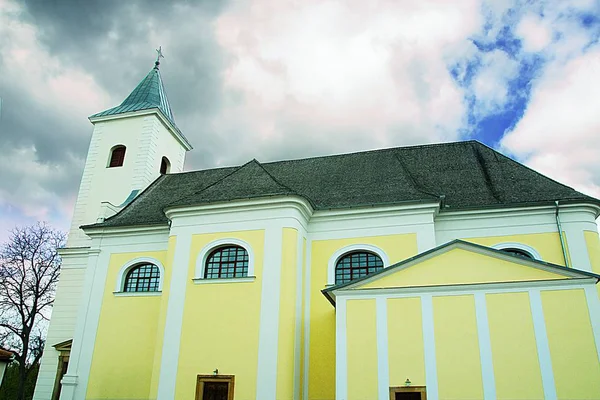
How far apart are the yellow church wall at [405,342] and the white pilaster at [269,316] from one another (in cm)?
345

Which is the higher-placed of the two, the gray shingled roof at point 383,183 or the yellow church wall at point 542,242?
the gray shingled roof at point 383,183

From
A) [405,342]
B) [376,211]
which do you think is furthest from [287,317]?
[376,211]

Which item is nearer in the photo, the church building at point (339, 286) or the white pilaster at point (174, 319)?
the church building at point (339, 286)

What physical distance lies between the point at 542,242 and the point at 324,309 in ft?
22.9

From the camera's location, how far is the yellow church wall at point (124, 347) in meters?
15.7

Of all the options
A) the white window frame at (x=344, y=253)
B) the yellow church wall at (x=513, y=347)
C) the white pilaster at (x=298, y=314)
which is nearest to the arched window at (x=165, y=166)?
the white pilaster at (x=298, y=314)

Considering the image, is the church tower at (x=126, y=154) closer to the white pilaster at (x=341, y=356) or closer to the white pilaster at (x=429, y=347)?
the white pilaster at (x=341, y=356)

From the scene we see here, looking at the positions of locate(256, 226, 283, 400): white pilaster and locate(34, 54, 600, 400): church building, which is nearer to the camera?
locate(34, 54, 600, 400): church building

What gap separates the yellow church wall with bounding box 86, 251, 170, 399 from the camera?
15.7 m

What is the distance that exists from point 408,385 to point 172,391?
265 inches

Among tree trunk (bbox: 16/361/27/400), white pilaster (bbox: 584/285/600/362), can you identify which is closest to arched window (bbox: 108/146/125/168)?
tree trunk (bbox: 16/361/27/400)

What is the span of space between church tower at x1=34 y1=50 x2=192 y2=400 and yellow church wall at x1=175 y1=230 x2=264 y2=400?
5.82 meters

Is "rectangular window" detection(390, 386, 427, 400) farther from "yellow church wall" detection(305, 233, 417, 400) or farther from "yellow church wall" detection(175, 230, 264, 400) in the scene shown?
"yellow church wall" detection(175, 230, 264, 400)

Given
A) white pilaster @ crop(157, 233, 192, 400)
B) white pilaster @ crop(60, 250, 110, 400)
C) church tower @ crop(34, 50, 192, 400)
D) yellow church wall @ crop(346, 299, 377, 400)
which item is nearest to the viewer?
yellow church wall @ crop(346, 299, 377, 400)
